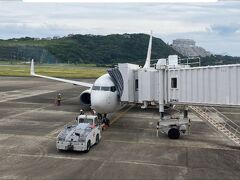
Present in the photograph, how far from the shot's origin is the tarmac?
18.5 m

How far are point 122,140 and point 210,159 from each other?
22.2 feet

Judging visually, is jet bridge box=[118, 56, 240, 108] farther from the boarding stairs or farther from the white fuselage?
the boarding stairs

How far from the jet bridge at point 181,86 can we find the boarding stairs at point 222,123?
6.92ft

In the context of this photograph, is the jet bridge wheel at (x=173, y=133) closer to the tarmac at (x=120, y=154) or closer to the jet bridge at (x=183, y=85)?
the tarmac at (x=120, y=154)

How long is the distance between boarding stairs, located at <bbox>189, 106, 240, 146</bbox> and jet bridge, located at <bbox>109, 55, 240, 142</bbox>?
2.11 m

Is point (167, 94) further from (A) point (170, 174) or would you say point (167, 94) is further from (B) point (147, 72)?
(A) point (170, 174)

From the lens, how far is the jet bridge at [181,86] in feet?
78.0

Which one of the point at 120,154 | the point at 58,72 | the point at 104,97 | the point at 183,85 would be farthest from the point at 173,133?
the point at 58,72

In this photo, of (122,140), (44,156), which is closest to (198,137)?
(122,140)

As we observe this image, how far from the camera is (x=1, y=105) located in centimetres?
4397

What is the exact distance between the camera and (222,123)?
111ft

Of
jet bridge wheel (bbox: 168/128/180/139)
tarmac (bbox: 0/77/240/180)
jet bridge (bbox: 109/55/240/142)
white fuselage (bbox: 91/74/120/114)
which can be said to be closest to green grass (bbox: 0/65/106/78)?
white fuselage (bbox: 91/74/120/114)

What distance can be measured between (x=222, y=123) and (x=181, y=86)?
9.23 m

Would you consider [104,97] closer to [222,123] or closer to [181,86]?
[181,86]
